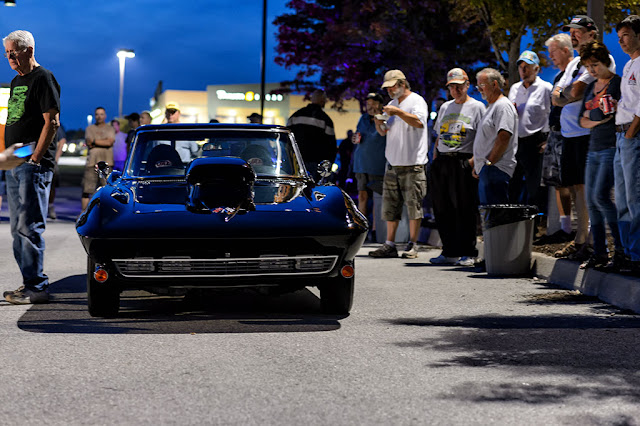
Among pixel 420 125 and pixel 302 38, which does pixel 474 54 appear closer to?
pixel 302 38

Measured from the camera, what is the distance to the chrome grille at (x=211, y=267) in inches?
237

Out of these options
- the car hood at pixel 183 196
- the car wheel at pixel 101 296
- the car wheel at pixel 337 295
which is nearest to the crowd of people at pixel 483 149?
the car hood at pixel 183 196

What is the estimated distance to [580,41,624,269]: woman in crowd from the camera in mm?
7984

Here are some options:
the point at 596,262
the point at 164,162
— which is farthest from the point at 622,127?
the point at 164,162

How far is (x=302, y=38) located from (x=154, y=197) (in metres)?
38.8

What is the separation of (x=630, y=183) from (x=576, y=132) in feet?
5.75

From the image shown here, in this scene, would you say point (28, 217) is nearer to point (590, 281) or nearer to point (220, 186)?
point (220, 186)

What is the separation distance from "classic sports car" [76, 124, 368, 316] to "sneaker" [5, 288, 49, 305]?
0.94 metres

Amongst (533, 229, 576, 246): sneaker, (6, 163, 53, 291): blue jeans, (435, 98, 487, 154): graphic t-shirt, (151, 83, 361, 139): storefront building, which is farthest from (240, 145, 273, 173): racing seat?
(151, 83, 361, 139): storefront building

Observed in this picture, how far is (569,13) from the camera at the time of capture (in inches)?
675

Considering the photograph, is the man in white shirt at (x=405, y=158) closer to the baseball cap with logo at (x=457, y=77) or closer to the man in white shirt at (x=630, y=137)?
the baseball cap with logo at (x=457, y=77)

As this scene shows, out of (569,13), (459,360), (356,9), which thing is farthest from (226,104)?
(459,360)

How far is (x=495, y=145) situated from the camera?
9.73 m

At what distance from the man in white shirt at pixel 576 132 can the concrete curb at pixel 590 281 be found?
Result: 207 millimetres
